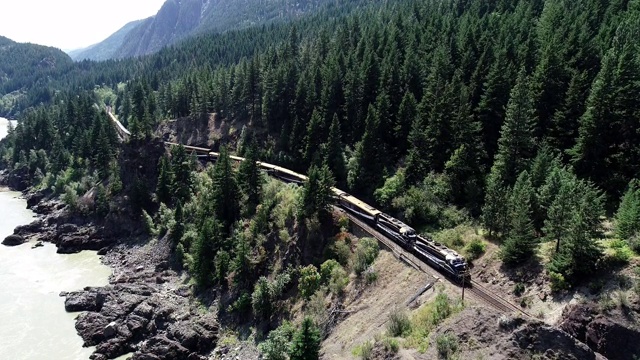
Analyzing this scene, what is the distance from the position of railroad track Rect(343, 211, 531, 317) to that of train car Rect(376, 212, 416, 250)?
0.54 m

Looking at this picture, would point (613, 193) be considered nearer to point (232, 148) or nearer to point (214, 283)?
point (214, 283)

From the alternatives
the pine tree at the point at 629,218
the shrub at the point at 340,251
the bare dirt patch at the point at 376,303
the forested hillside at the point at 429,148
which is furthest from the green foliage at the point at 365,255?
the pine tree at the point at 629,218

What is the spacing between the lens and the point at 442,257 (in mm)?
39344

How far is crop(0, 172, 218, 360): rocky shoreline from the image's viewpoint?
158 feet

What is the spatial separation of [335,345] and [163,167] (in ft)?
170

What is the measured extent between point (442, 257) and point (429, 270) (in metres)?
1.64

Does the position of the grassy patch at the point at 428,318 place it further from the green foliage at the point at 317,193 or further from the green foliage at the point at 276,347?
the green foliage at the point at 317,193

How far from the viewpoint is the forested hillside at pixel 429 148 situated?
40000 millimetres

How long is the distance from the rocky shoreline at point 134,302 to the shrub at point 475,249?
27661 millimetres

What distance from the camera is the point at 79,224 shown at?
83.9 m

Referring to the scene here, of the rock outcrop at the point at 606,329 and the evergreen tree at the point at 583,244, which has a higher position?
the evergreen tree at the point at 583,244

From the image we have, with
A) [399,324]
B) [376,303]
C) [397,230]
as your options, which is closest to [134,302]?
[376,303]

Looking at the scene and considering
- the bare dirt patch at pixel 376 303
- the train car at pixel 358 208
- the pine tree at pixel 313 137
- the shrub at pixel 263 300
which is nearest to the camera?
the bare dirt patch at pixel 376 303

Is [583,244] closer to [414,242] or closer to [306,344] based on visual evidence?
[414,242]
